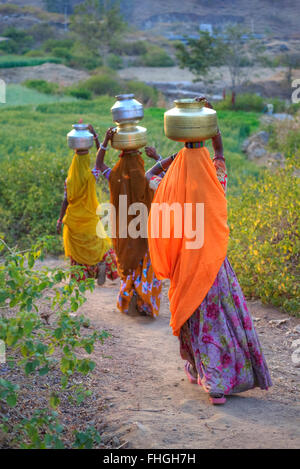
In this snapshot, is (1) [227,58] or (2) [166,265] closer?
(2) [166,265]

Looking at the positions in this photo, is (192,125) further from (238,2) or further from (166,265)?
(238,2)

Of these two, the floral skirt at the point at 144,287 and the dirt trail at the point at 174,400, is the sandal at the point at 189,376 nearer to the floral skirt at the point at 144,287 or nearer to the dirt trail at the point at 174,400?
the dirt trail at the point at 174,400

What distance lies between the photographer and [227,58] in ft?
97.4

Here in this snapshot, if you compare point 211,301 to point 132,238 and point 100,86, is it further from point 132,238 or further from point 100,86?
point 100,86

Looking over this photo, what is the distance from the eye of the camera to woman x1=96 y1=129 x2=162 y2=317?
18.0ft

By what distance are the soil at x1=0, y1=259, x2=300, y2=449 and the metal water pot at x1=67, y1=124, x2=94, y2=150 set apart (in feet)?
6.72

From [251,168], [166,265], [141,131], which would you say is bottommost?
[251,168]

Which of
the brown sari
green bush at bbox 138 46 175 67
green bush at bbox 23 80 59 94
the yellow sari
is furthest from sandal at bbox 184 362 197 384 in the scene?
green bush at bbox 138 46 175 67

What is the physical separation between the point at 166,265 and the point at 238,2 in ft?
118

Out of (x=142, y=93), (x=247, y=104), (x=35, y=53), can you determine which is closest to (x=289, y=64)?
(x=247, y=104)

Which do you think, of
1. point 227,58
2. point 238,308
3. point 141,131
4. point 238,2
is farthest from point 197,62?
point 238,308

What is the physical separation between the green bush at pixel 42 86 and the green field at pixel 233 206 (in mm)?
10565

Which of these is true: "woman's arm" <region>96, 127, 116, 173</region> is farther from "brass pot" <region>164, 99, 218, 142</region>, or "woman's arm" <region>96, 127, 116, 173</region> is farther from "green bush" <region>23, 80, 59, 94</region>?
"green bush" <region>23, 80, 59, 94</region>

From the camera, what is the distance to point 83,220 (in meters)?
6.40
